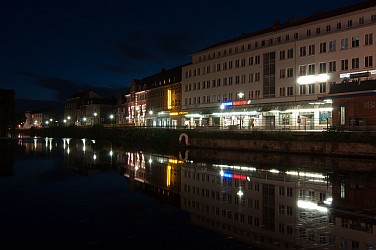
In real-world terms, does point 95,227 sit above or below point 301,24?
below

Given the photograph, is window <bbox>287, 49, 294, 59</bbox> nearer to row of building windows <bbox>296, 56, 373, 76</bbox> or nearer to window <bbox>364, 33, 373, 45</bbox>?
row of building windows <bbox>296, 56, 373, 76</bbox>

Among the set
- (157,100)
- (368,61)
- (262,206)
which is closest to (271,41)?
(368,61)

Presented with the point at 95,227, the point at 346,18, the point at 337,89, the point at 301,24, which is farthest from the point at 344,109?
Result: the point at 95,227

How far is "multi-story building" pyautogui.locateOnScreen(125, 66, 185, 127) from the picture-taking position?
98.4 meters

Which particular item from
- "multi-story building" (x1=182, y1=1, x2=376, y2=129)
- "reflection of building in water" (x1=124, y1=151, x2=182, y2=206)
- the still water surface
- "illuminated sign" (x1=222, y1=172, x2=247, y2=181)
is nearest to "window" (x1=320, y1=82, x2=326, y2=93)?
"multi-story building" (x1=182, y1=1, x2=376, y2=129)

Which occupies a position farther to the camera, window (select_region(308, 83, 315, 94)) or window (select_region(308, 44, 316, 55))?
window (select_region(308, 44, 316, 55))

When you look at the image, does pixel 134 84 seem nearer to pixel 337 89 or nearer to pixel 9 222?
pixel 337 89

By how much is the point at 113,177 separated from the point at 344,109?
31.2 m

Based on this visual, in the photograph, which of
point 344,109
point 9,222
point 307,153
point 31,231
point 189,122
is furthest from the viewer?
point 189,122

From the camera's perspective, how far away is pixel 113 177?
2705 centimetres

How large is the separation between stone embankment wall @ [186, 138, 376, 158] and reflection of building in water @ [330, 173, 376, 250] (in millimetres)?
15713

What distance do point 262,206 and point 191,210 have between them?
118 inches

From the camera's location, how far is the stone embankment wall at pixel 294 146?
126ft

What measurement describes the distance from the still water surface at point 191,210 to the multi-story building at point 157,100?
210 feet
